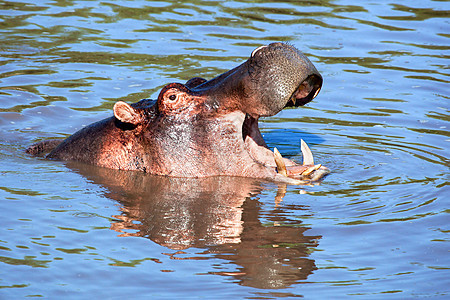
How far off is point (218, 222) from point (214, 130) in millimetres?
1242

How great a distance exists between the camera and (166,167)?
8.12 meters

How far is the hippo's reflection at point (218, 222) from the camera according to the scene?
5.93 m

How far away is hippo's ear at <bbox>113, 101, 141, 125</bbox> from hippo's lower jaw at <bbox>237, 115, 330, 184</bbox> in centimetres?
119

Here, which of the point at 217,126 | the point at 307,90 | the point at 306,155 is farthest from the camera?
the point at 306,155

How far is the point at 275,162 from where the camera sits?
8008 millimetres

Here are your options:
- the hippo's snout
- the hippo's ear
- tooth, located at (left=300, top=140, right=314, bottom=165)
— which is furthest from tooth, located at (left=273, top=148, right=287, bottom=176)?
the hippo's ear

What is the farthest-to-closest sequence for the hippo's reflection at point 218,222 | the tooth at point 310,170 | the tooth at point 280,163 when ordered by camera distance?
the tooth at point 310,170 → the tooth at point 280,163 → the hippo's reflection at point 218,222

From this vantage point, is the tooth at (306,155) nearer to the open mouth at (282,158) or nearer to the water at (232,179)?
the open mouth at (282,158)

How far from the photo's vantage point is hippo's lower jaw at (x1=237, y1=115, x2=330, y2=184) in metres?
7.98

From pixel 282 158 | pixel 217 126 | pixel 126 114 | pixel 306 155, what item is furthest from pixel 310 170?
pixel 126 114

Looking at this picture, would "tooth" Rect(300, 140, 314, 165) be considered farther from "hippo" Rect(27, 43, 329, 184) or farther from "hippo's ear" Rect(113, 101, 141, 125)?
"hippo's ear" Rect(113, 101, 141, 125)

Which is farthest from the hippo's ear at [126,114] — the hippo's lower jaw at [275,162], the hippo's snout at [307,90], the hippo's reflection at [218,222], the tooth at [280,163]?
the hippo's snout at [307,90]

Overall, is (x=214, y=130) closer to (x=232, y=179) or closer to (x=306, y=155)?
(x=232, y=179)

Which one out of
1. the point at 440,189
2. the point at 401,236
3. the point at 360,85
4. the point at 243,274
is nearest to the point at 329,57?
the point at 360,85
